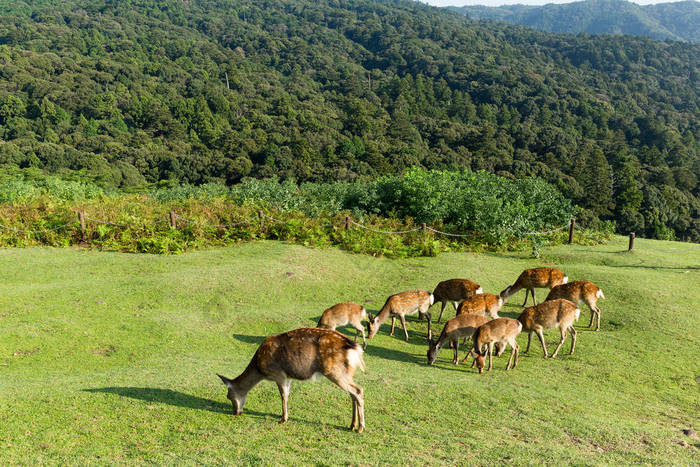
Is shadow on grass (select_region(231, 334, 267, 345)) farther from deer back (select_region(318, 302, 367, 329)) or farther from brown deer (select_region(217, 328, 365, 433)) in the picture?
brown deer (select_region(217, 328, 365, 433))

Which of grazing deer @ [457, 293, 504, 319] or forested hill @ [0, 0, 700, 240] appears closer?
grazing deer @ [457, 293, 504, 319]

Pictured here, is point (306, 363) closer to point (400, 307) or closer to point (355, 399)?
point (355, 399)

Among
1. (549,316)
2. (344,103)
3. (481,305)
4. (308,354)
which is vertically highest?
(344,103)

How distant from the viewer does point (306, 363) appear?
643cm

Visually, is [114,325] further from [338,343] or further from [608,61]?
[608,61]

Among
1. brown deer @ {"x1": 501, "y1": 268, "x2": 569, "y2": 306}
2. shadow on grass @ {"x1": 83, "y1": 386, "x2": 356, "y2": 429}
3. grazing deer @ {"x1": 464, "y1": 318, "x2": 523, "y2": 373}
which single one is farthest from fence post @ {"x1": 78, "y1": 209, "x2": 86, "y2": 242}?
grazing deer @ {"x1": 464, "y1": 318, "x2": 523, "y2": 373}

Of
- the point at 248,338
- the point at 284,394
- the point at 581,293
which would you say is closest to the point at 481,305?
the point at 581,293

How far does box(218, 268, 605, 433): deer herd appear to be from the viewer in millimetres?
6422

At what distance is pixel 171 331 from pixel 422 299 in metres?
5.52

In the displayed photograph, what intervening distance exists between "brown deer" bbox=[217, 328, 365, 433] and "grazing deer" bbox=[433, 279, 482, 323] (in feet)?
18.5

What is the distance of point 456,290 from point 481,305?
52.2 inches

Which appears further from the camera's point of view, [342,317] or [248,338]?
[248,338]

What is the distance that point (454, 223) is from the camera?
19625 mm

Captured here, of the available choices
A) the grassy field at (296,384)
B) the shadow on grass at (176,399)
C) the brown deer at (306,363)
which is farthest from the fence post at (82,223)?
the brown deer at (306,363)
